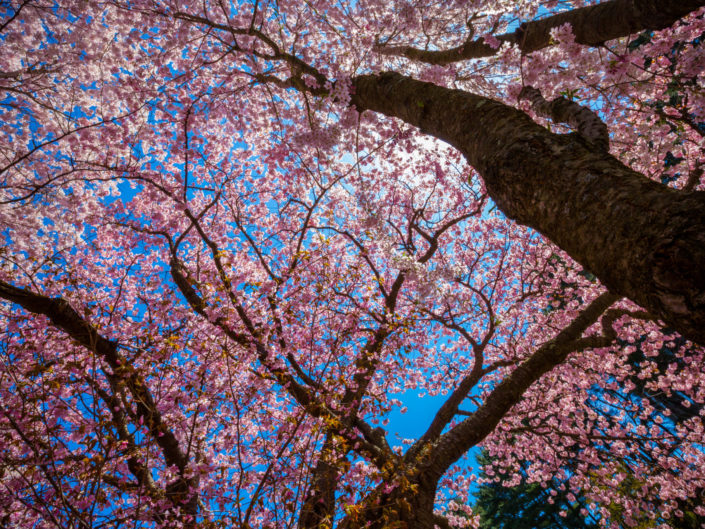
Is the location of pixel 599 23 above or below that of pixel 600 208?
above

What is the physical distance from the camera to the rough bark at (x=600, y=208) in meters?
0.99

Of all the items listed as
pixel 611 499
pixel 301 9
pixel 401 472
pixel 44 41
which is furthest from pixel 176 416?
pixel 611 499

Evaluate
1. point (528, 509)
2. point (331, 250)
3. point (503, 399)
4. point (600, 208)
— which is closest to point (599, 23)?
point (600, 208)

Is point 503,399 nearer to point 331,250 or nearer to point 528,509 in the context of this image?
point 331,250

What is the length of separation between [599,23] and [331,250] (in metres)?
7.59

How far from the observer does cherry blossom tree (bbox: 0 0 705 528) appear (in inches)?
83.5

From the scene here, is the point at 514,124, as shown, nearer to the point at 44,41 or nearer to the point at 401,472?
the point at 401,472

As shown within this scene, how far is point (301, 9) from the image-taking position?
268 inches

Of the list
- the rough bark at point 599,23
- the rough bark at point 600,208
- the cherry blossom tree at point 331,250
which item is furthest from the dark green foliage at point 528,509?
the rough bark at point 600,208

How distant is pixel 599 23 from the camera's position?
12.0 ft

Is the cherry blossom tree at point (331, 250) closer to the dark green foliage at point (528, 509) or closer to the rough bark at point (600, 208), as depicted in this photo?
the rough bark at point (600, 208)

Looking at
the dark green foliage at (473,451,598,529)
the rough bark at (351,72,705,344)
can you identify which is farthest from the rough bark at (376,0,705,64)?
the dark green foliage at (473,451,598,529)

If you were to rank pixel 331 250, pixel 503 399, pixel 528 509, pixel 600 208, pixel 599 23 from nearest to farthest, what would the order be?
pixel 600 208 < pixel 599 23 < pixel 503 399 < pixel 331 250 < pixel 528 509

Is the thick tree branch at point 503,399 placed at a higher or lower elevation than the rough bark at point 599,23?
lower
